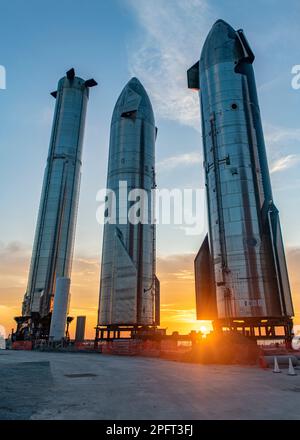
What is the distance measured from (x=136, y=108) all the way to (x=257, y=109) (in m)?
22.6

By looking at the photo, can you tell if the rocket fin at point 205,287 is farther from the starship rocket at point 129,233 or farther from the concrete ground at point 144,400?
the concrete ground at point 144,400

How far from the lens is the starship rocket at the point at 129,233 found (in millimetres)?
43344

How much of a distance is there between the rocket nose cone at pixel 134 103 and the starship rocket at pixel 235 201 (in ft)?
48.5

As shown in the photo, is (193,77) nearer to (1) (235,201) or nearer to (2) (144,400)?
(1) (235,201)

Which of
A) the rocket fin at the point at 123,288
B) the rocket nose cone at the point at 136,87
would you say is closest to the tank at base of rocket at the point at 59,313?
the rocket fin at the point at 123,288

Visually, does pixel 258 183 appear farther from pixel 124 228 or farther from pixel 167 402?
pixel 167 402

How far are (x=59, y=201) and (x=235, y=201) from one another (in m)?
39.0

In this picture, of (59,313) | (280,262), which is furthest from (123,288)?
(280,262)

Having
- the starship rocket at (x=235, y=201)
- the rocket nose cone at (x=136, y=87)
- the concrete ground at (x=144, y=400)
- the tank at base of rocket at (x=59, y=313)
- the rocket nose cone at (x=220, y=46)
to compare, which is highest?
the rocket nose cone at (x=136, y=87)

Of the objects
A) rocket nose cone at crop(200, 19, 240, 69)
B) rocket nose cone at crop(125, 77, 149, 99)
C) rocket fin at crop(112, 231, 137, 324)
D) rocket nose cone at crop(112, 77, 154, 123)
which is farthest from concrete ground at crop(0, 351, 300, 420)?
rocket nose cone at crop(125, 77, 149, 99)

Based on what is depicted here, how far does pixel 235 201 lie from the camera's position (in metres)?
33.0

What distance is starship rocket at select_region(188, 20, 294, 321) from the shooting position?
98.4ft

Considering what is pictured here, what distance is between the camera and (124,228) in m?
46.3
